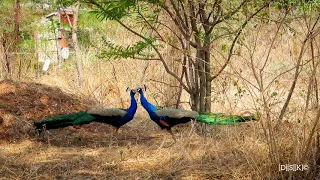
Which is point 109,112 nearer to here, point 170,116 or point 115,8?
point 170,116

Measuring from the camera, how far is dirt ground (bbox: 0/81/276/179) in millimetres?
3994

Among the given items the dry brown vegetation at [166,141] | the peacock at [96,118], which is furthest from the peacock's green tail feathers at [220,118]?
the peacock at [96,118]

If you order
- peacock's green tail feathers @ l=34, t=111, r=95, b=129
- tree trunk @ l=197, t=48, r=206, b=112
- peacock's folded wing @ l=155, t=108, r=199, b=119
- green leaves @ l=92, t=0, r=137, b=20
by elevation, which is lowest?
peacock's green tail feathers @ l=34, t=111, r=95, b=129


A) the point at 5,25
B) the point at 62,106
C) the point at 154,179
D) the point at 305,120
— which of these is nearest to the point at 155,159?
the point at 154,179

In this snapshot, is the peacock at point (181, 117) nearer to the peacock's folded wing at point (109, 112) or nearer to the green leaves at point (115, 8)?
the peacock's folded wing at point (109, 112)

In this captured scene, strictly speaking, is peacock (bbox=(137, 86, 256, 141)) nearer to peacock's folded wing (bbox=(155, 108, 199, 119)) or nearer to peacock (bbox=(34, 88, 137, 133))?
peacock's folded wing (bbox=(155, 108, 199, 119))

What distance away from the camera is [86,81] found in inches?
363

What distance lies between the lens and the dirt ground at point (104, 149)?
3.99 metres

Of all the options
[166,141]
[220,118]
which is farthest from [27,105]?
[220,118]

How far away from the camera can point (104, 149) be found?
5.21 m

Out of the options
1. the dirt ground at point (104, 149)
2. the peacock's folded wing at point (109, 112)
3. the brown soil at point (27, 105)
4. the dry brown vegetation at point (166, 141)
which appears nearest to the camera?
the dry brown vegetation at point (166, 141)

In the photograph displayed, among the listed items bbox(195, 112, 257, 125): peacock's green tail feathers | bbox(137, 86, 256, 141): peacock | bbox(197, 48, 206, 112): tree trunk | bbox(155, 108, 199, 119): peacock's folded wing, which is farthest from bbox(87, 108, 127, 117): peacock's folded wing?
bbox(197, 48, 206, 112): tree trunk

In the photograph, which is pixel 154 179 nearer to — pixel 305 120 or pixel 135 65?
pixel 305 120

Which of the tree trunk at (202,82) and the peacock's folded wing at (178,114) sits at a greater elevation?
the tree trunk at (202,82)
